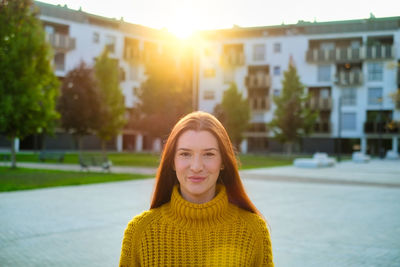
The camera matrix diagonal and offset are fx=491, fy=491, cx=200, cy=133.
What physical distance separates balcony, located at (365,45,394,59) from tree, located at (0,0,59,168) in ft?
139

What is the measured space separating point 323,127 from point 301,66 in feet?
25.5

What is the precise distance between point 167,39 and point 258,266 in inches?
2312

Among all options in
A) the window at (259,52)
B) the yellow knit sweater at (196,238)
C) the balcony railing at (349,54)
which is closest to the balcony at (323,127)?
the balcony railing at (349,54)

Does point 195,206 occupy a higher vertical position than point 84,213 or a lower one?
higher

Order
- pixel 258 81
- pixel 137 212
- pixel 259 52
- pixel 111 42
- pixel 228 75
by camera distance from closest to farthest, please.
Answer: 1. pixel 137 212
2. pixel 111 42
3. pixel 258 81
4. pixel 259 52
5. pixel 228 75

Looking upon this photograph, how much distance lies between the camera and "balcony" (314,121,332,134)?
5798 cm

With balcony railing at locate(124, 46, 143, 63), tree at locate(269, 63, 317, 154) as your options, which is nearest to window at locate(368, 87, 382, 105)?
tree at locate(269, 63, 317, 154)

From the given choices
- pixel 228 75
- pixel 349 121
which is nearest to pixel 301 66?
pixel 349 121

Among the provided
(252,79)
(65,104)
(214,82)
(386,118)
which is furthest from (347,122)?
(65,104)

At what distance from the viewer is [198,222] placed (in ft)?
8.39

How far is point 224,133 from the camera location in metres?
2.63

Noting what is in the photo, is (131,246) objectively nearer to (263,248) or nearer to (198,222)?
(198,222)

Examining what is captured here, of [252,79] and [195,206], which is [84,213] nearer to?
[195,206]

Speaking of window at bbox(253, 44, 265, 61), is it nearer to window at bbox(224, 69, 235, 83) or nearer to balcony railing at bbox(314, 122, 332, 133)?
window at bbox(224, 69, 235, 83)
